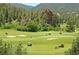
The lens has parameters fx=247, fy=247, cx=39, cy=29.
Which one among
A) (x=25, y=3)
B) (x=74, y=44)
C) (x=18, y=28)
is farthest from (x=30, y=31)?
(x=74, y=44)

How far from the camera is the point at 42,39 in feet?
8.36

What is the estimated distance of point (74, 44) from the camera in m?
2.54

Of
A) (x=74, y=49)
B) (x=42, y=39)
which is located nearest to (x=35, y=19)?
(x=42, y=39)

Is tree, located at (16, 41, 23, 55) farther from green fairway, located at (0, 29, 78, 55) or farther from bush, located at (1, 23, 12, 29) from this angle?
bush, located at (1, 23, 12, 29)

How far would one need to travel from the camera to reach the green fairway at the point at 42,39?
254 centimetres

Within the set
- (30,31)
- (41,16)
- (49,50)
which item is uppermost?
(41,16)

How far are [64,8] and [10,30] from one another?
607 mm

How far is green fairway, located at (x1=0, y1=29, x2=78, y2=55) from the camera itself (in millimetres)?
2539

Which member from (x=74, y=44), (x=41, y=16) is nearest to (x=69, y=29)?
(x=74, y=44)

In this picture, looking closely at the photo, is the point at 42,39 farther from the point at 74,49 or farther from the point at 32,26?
the point at 74,49

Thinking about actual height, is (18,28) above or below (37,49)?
above

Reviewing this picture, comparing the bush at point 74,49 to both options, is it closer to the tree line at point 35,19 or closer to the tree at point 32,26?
the tree line at point 35,19

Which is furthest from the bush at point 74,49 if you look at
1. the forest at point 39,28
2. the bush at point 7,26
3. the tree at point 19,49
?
the bush at point 7,26

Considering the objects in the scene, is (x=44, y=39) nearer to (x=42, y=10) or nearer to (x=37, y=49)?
(x=37, y=49)
